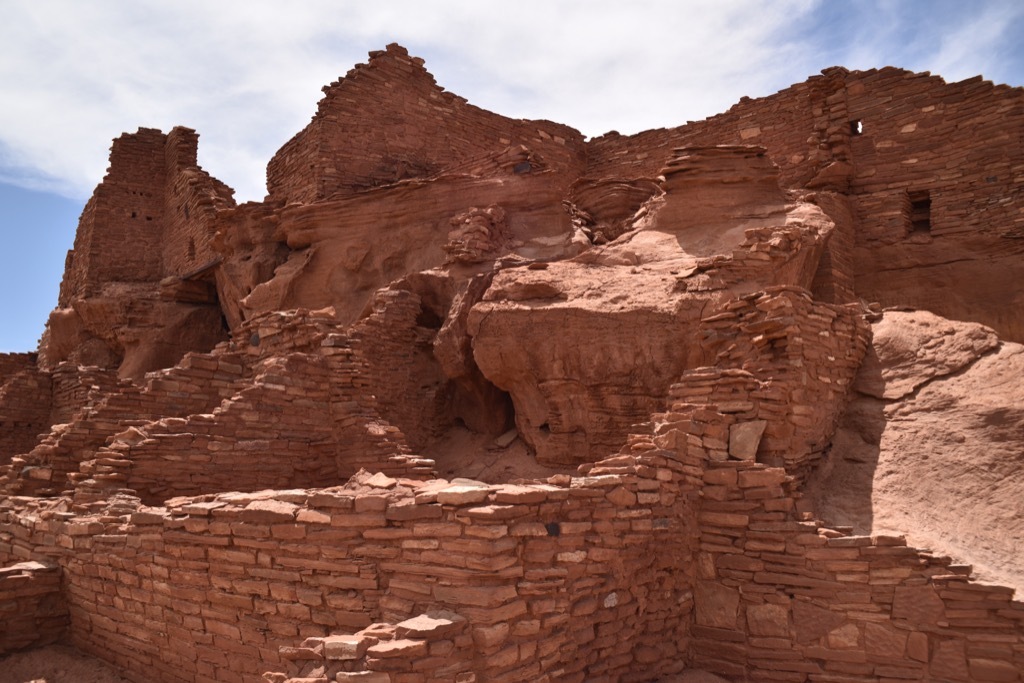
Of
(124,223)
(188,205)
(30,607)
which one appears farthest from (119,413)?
(124,223)

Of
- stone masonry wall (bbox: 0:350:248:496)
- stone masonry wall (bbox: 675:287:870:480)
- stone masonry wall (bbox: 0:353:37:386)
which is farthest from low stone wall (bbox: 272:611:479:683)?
stone masonry wall (bbox: 0:353:37:386)

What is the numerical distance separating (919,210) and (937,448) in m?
8.60

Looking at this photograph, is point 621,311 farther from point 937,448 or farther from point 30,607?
point 30,607

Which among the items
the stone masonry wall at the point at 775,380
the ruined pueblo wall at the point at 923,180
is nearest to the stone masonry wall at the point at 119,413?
the stone masonry wall at the point at 775,380

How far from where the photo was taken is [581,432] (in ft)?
31.2

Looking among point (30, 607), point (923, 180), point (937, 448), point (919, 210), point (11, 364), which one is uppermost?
point (923, 180)

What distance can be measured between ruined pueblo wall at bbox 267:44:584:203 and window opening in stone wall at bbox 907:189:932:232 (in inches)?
270

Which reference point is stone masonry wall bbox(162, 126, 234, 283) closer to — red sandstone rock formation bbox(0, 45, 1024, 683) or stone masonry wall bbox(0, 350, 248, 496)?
red sandstone rock formation bbox(0, 45, 1024, 683)

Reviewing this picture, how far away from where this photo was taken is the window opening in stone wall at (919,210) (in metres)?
14.0

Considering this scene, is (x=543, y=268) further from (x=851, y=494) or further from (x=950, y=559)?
(x=950, y=559)

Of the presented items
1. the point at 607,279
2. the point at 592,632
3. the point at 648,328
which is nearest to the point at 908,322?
the point at 648,328

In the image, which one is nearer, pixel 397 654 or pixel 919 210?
pixel 397 654

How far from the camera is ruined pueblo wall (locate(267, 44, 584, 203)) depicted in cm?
1684

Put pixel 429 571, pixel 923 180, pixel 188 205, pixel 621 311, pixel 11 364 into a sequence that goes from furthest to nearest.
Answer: pixel 188 205, pixel 11 364, pixel 923 180, pixel 621 311, pixel 429 571
